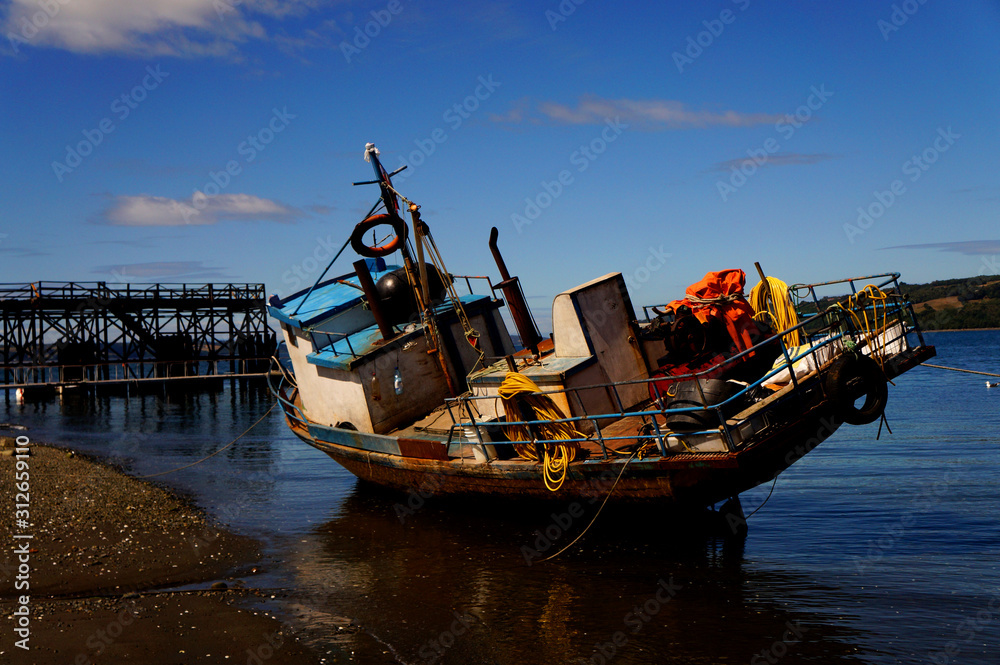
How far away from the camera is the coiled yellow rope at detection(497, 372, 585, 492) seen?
1118 cm

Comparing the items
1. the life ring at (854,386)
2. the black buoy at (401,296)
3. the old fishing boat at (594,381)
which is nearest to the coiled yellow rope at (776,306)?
the old fishing boat at (594,381)

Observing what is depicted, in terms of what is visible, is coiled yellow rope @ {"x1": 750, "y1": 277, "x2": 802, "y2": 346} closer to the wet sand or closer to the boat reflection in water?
the boat reflection in water

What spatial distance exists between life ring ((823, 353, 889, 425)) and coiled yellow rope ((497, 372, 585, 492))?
362 centimetres

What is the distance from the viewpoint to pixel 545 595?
9.97 metres

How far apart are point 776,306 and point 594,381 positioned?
3059 mm

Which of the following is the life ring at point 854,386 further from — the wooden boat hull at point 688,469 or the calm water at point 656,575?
the calm water at point 656,575

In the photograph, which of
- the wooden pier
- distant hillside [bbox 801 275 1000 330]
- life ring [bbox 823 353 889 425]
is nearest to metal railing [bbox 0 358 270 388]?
the wooden pier

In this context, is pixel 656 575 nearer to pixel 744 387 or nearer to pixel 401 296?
pixel 744 387

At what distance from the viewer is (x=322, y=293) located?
19.1 metres

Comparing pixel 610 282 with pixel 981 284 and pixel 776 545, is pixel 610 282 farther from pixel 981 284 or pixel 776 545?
pixel 981 284

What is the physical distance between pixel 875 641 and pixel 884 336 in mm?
4172

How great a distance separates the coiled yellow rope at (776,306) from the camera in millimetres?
11453

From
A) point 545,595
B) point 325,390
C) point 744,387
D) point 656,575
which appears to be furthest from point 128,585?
point 744,387

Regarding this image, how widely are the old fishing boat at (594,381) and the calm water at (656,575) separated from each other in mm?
1107
